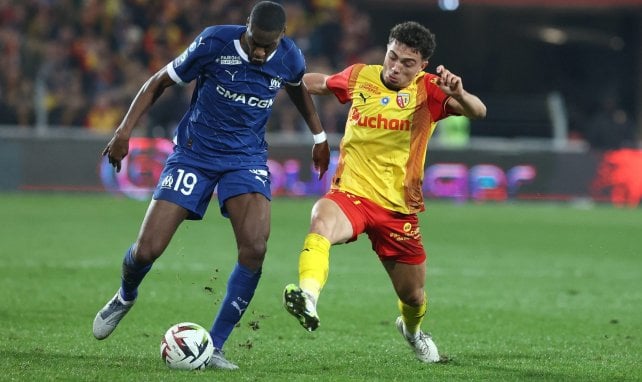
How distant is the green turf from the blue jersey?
871 mm

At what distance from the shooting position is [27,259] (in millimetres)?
12586

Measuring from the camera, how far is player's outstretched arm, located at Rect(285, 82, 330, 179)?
7.32 meters

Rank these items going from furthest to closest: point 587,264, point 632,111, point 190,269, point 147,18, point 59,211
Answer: point 632,111 → point 147,18 → point 59,211 → point 587,264 → point 190,269

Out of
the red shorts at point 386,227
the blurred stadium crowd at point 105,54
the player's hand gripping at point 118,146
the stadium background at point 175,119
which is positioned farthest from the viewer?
the blurred stadium crowd at point 105,54

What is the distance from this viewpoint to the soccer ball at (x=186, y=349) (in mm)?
6453

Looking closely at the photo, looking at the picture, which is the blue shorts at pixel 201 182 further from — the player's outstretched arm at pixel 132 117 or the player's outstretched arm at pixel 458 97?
the player's outstretched arm at pixel 458 97

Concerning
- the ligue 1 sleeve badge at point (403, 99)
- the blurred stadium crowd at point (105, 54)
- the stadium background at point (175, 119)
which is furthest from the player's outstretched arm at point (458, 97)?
the blurred stadium crowd at point (105, 54)

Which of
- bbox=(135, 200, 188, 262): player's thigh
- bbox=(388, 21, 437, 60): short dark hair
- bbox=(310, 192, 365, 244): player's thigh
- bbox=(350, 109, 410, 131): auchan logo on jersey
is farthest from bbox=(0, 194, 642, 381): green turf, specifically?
bbox=(388, 21, 437, 60): short dark hair

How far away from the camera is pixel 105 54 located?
22500mm

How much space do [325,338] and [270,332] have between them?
1.56 feet

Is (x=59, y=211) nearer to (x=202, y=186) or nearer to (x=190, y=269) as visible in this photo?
(x=190, y=269)

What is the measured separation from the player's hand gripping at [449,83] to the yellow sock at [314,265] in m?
1.11

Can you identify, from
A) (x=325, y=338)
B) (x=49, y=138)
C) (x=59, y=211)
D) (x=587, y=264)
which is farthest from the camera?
(x=49, y=138)

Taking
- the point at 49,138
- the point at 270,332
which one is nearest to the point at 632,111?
the point at 49,138
